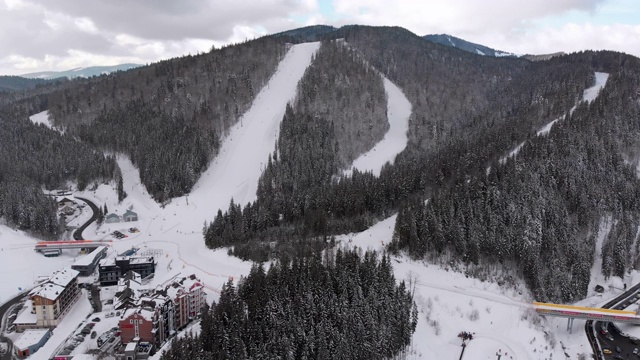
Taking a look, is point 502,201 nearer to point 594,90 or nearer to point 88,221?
point 88,221

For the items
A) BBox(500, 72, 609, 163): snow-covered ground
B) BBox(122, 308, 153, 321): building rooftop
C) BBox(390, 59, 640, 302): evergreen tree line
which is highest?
BBox(500, 72, 609, 163): snow-covered ground

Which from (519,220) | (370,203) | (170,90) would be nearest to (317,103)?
(170,90)

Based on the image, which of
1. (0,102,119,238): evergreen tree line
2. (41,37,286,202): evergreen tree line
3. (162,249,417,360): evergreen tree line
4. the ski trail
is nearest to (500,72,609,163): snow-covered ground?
the ski trail

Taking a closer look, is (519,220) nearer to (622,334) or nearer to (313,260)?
(622,334)

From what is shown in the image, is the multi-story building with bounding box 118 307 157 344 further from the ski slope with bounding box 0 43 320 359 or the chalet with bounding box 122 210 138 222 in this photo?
the chalet with bounding box 122 210 138 222

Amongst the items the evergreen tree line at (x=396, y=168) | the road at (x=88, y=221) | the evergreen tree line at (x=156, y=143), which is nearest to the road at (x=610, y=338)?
the evergreen tree line at (x=396, y=168)

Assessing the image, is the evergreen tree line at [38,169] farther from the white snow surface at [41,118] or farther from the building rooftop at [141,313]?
the building rooftop at [141,313]
